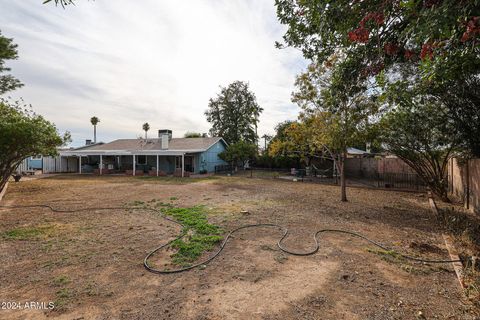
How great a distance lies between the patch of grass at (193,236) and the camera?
4.54m

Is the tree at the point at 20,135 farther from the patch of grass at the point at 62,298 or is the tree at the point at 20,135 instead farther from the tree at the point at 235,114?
the tree at the point at 235,114

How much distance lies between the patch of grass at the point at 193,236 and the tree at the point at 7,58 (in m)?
11.2

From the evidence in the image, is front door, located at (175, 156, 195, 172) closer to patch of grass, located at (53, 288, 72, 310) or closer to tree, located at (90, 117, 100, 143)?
patch of grass, located at (53, 288, 72, 310)

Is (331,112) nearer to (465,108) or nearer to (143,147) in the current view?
(465,108)

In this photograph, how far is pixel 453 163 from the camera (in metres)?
11.8

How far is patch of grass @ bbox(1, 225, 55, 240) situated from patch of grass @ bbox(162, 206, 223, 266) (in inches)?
123

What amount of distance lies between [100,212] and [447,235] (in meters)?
10.3

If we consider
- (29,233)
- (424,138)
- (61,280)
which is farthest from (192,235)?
(424,138)

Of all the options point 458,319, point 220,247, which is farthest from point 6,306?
point 458,319

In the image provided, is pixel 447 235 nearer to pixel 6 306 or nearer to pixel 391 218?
pixel 391 218

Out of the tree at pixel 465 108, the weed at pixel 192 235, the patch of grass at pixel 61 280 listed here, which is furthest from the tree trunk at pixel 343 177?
the patch of grass at pixel 61 280

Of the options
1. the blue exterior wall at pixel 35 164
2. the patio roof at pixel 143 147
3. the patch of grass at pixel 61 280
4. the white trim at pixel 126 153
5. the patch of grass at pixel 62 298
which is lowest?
the patch of grass at pixel 62 298

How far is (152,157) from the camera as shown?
24297 millimetres

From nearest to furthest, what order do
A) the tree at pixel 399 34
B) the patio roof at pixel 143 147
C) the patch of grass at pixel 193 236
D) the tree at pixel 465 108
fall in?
the tree at pixel 399 34 → the patch of grass at pixel 193 236 → the tree at pixel 465 108 → the patio roof at pixel 143 147
